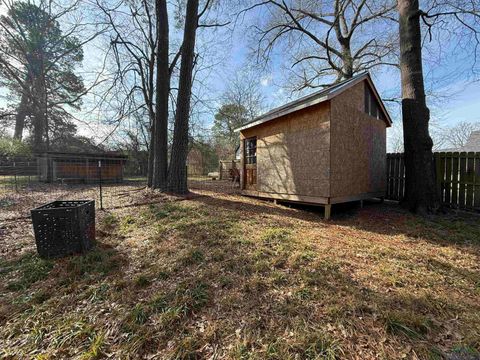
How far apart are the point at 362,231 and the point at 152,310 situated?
14.4 ft

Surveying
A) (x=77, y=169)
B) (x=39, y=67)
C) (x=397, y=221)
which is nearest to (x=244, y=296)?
(x=397, y=221)

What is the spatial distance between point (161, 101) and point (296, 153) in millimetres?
5567

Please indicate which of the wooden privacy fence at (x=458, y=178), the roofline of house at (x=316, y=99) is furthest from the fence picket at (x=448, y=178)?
the roofline of house at (x=316, y=99)

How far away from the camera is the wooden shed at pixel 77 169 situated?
43.2 ft

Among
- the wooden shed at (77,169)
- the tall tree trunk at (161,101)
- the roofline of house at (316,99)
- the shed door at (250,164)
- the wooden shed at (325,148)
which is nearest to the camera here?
the roofline of house at (316,99)

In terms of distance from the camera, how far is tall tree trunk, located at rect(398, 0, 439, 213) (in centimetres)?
593

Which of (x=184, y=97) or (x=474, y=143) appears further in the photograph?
(x=474, y=143)

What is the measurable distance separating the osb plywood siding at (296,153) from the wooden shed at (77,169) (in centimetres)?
984

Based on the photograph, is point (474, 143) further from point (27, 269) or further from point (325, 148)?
point (27, 269)

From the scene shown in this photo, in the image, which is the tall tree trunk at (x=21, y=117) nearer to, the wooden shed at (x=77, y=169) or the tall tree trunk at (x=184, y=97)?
the wooden shed at (x=77, y=169)

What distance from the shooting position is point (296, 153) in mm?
6336

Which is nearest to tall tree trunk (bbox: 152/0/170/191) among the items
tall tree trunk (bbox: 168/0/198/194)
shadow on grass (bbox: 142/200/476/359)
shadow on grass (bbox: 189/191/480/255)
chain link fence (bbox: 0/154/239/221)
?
tall tree trunk (bbox: 168/0/198/194)

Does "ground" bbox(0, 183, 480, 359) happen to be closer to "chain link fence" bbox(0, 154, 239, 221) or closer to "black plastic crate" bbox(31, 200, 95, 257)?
"black plastic crate" bbox(31, 200, 95, 257)

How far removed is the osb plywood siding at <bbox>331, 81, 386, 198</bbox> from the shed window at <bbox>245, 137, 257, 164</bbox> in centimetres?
316
